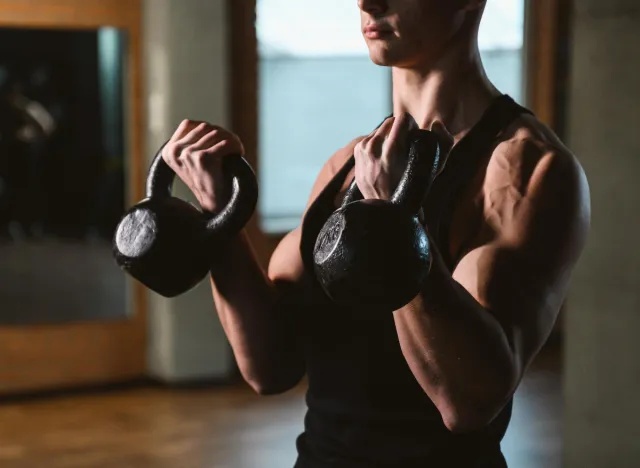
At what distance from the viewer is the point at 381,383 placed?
1.01 metres

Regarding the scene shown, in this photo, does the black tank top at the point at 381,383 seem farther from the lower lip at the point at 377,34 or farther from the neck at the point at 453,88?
the lower lip at the point at 377,34

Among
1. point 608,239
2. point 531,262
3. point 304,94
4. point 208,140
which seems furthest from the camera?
point 304,94

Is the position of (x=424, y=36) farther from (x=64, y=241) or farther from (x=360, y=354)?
(x=64, y=241)

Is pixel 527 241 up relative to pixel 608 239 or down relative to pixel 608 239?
up

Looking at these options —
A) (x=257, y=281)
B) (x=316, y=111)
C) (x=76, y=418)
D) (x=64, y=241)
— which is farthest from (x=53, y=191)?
(x=257, y=281)

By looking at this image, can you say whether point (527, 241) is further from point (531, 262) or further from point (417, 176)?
point (417, 176)

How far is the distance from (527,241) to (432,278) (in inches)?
5.2

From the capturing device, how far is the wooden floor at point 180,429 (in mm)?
3385

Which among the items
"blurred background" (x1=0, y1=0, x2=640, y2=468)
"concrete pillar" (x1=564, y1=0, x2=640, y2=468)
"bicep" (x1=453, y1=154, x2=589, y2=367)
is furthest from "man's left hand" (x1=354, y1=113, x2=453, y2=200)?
"blurred background" (x1=0, y1=0, x2=640, y2=468)

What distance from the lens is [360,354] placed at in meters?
1.03

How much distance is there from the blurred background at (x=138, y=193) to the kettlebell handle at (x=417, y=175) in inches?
107

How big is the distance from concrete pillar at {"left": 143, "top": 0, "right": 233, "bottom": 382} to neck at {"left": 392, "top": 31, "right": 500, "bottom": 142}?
3.19m

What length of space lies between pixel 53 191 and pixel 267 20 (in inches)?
52.3

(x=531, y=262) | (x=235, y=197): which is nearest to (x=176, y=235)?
(x=235, y=197)
